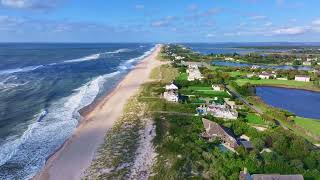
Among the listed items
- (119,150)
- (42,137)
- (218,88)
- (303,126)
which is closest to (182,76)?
(218,88)

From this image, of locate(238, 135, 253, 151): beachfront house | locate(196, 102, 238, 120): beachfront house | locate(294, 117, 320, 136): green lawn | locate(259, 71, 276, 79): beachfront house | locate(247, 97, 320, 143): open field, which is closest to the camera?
locate(238, 135, 253, 151): beachfront house

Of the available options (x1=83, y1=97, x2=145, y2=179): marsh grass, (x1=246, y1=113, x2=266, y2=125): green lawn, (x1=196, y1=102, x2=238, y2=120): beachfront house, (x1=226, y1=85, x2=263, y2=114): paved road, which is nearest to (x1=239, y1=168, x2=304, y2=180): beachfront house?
(x1=83, y1=97, x2=145, y2=179): marsh grass

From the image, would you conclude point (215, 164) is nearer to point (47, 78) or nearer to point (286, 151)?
point (286, 151)

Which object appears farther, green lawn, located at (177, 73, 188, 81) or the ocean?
green lawn, located at (177, 73, 188, 81)

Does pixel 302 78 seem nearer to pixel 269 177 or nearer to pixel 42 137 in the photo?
pixel 269 177

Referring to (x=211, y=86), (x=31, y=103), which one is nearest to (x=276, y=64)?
(x=211, y=86)

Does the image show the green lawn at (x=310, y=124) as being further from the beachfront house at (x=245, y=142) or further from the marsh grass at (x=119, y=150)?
the marsh grass at (x=119, y=150)

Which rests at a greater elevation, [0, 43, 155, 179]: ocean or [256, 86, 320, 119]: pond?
[0, 43, 155, 179]: ocean

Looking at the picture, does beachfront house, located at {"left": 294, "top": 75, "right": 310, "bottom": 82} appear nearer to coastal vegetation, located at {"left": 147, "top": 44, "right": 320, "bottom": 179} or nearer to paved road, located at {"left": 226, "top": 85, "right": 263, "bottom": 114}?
paved road, located at {"left": 226, "top": 85, "right": 263, "bottom": 114}
